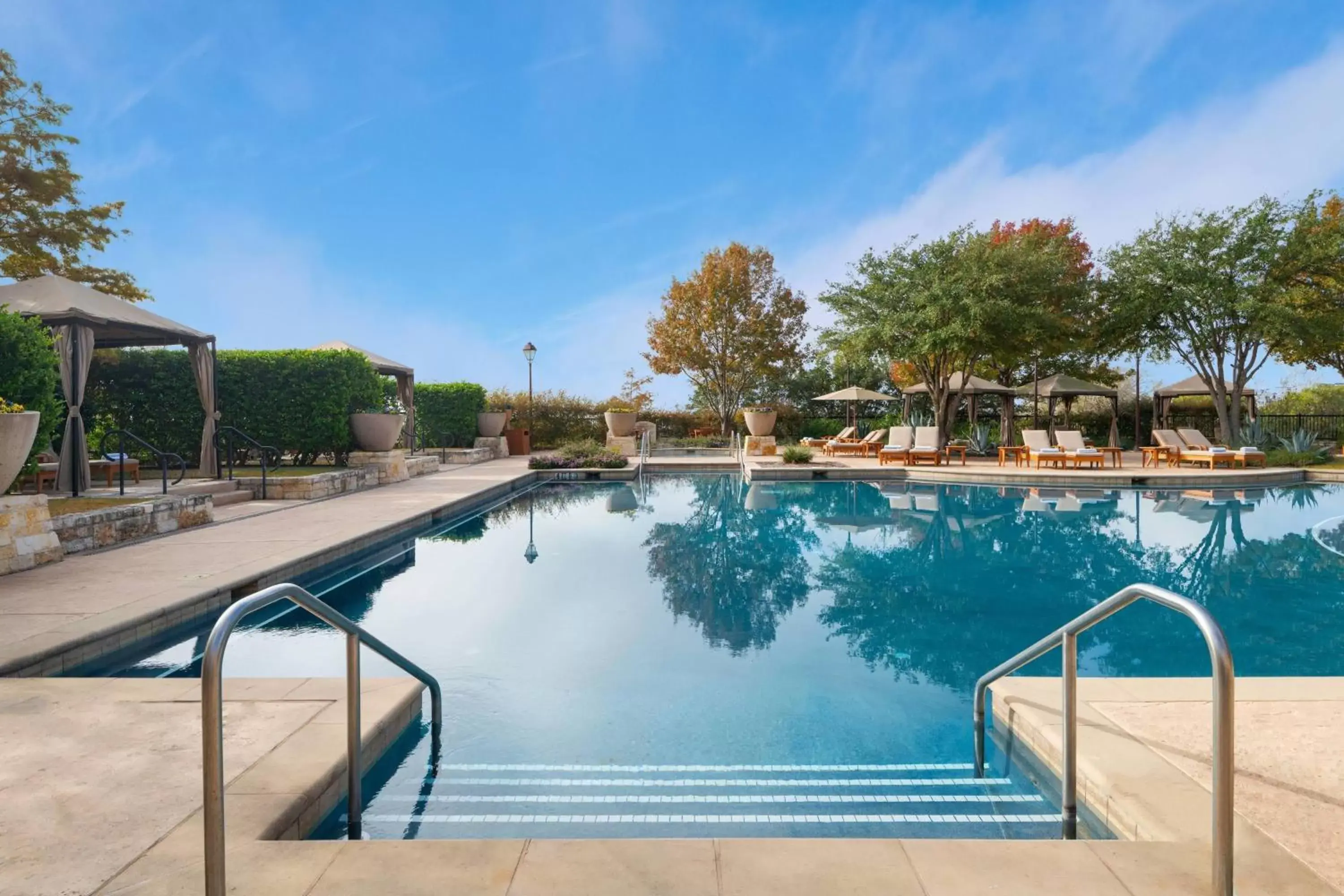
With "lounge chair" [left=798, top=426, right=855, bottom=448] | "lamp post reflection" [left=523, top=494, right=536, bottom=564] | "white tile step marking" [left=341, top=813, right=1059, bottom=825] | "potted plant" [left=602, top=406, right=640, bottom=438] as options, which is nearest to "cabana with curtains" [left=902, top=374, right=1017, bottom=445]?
"lounge chair" [left=798, top=426, right=855, bottom=448]

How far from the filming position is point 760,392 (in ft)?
104

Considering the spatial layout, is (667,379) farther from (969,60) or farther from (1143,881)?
(1143,881)

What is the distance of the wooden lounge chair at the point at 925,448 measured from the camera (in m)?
18.5

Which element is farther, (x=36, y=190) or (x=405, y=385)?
(x=36, y=190)

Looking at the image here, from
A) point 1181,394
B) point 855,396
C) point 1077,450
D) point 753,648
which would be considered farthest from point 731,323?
point 753,648

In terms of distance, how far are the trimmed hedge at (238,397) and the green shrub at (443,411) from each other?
25.2ft

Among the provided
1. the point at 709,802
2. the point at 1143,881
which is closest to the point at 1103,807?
the point at 1143,881

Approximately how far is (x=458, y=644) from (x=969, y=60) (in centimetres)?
1822

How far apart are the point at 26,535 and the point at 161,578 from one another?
1623 mm

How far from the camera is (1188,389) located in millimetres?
22625

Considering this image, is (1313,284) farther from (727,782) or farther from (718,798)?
(718,798)

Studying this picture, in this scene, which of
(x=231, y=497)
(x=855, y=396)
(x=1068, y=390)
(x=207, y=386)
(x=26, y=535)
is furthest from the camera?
(x=855, y=396)

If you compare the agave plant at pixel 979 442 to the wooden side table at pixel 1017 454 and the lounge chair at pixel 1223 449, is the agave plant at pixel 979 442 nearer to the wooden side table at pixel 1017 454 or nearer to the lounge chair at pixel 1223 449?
the wooden side table at pixel 1017 454

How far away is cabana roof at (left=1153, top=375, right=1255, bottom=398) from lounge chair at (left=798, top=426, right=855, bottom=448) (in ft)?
31.1
